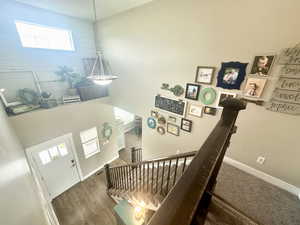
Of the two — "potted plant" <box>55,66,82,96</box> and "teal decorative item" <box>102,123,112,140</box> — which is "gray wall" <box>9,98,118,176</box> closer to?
"teal decorative item" <box>102,123,112,140</box>

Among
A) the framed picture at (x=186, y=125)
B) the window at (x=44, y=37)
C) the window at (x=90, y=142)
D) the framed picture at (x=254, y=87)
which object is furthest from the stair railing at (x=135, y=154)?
the window at (x=44, y=37)

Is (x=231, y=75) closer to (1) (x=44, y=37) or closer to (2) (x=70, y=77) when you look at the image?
(2) (x=70, y=77)

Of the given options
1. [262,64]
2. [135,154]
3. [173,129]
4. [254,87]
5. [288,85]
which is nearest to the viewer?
[288,85]

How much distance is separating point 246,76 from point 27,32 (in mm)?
4655

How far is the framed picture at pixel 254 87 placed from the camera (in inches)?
70.9

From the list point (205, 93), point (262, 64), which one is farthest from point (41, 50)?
point (262, 64)

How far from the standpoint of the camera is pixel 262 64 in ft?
5.69

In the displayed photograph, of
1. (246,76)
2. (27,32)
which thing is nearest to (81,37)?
(27,32)

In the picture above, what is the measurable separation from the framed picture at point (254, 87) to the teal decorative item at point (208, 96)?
0.45 m

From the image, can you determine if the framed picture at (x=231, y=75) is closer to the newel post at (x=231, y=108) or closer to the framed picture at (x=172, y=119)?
the framed picture at (x=172, y=119)

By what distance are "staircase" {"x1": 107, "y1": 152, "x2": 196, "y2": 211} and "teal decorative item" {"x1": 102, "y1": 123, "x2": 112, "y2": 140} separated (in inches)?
63.8

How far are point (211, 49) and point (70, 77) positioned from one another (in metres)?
3.56

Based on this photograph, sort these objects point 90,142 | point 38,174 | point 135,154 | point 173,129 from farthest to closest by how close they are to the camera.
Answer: point 135,154 < point 90,142 < point 38,174 < point 173,129

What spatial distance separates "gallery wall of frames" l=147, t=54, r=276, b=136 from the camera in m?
1.82
